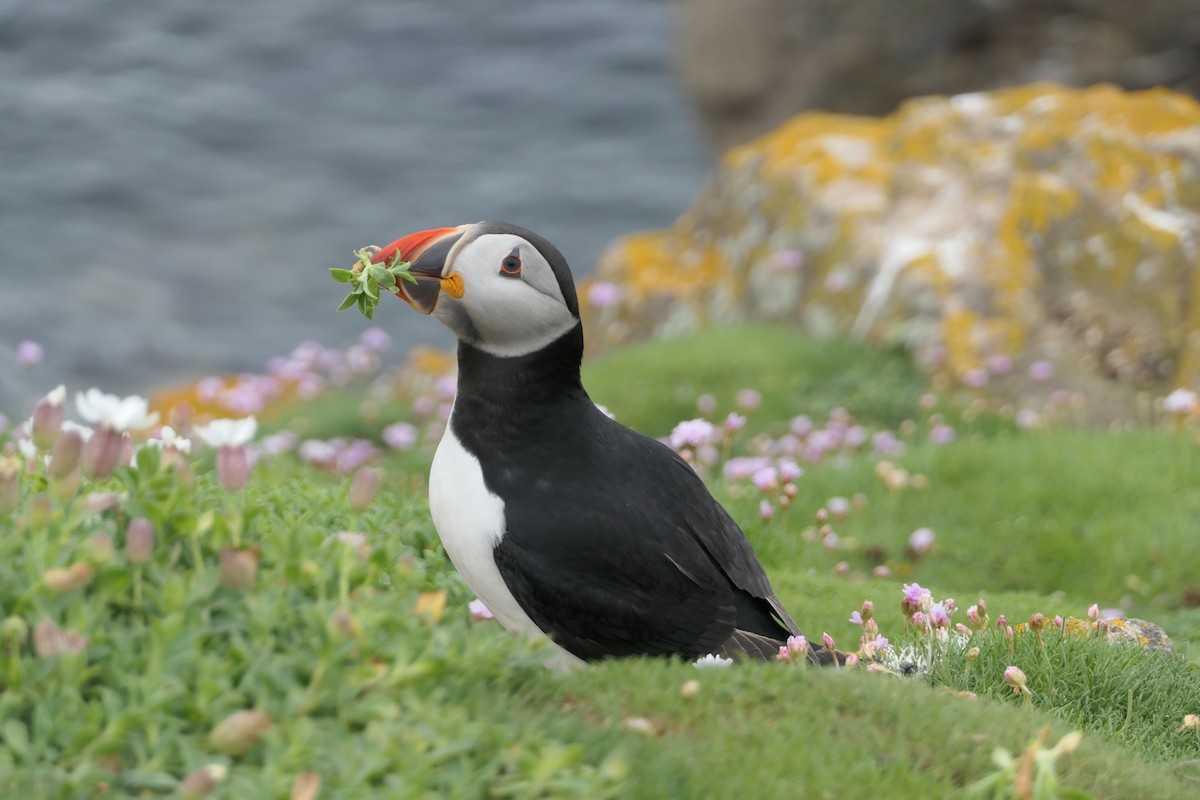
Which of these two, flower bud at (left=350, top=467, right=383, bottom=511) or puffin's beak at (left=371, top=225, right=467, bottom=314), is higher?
puffin's beak at (left=371, top=225, right=467, bottom=314)

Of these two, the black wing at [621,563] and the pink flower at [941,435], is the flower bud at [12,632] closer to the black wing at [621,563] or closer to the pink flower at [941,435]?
the black wing at [621,563]

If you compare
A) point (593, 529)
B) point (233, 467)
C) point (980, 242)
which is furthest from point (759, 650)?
point (980, 242)

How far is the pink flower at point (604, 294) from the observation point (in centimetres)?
1277

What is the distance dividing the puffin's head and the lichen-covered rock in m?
6.50

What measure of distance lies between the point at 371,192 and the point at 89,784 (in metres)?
21.7

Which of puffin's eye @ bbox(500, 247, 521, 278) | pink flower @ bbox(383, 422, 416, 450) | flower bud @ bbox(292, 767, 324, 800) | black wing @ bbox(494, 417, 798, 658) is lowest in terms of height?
pink flower @ bbox(383, 422, 416, 450)

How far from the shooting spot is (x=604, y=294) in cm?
1278

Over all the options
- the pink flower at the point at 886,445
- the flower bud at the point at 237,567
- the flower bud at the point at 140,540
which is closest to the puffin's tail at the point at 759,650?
the flower bud at the point at 237,567

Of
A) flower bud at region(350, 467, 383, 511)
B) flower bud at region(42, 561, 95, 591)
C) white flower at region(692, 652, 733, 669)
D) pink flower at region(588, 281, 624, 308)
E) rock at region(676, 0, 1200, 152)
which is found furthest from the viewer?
rock at region(676, 0, 1200, 152)

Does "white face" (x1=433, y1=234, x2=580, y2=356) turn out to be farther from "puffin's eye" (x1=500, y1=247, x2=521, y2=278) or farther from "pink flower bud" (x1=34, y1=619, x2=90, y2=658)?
"pink flower bud" (x1=34, y1=619, x2=90, y2=658)

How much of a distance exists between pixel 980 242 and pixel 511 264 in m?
7.46

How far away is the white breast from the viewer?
4352mm

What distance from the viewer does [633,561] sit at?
14.4 ft

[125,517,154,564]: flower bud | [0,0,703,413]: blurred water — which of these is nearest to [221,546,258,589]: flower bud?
[125,517,154,564]: flower bud
